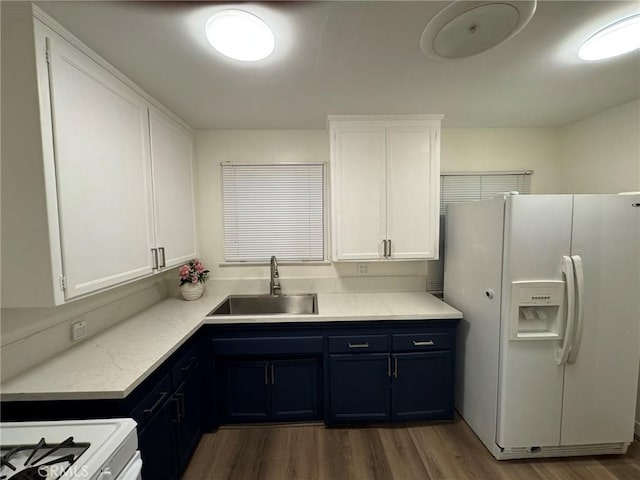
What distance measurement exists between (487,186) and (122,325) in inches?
129

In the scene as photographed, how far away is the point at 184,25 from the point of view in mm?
1162

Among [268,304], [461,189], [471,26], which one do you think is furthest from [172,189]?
[461,189]

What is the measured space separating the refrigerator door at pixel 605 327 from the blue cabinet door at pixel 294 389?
166 centimetres

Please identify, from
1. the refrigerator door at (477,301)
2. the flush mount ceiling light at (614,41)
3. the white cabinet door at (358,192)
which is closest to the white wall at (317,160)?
the white cabinet door at (358,192)

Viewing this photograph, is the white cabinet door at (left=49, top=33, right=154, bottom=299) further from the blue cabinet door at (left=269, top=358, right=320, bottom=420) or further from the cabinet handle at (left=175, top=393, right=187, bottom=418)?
the blue cabinet door at (left=269, top=358, right=320, bottom=420)

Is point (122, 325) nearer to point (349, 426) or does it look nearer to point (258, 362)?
point (258, 362)

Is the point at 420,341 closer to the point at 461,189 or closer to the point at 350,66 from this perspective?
the point at 461,189

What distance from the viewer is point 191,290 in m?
2.36

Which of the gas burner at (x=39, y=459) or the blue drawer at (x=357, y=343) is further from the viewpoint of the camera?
the blue drawer at (x=357, y=343)

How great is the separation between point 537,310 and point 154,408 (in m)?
2.29

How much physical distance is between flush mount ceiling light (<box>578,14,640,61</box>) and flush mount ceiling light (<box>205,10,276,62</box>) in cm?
156

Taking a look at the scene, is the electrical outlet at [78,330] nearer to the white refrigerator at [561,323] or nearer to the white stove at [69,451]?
the white stove at [69,451]

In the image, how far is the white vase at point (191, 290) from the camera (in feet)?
7.73

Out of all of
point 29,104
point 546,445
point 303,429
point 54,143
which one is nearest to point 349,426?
point 303,429
